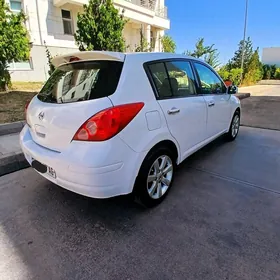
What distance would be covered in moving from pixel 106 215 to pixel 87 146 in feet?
2.89

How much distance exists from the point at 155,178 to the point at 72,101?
3.77 feet

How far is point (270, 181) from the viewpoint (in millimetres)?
2939

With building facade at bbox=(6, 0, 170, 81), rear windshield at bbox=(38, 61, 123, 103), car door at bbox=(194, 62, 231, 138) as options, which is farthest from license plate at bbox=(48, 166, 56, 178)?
building facade at bbox=(6, 0, 170, 81)

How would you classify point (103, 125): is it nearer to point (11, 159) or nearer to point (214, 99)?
point (214, 99)

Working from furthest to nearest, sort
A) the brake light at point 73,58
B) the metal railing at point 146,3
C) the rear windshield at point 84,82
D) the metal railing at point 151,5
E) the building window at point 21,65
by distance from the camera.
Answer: the metal railing at point 151,5 < the metal railing at point 146,3 < the building window at point 21,65 < the brake light at point 73,58 < the rear windshield at point 84,82

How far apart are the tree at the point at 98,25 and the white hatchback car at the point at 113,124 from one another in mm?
5442

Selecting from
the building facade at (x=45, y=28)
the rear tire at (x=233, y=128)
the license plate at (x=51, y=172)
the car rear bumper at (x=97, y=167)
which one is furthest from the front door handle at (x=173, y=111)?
the building facade at (x=45, y=28)

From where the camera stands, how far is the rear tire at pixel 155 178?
86.0 inches

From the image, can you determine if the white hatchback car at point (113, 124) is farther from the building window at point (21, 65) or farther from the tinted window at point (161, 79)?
the building window at point (21, 65)

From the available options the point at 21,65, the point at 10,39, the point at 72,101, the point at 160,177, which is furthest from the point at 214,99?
the point at 21,65

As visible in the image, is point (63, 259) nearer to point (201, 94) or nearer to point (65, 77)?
point (65, 77)

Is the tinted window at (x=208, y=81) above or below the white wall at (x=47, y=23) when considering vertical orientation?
below

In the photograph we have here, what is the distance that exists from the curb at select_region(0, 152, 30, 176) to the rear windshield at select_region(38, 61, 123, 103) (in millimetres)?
1440

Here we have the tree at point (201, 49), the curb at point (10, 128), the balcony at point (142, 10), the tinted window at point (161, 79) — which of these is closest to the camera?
the tinted window at point (161, 79)
